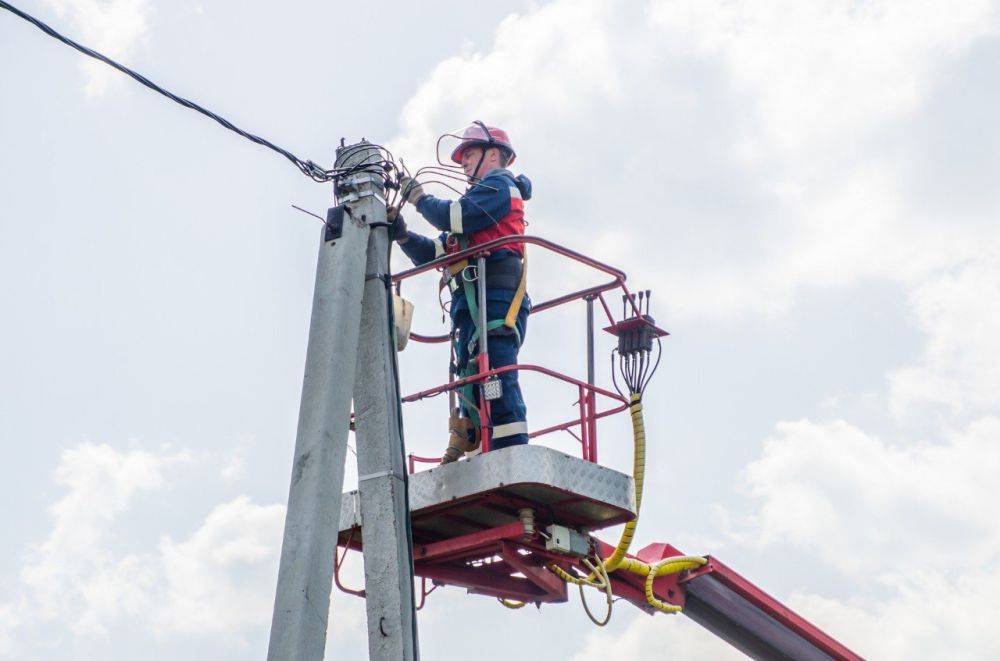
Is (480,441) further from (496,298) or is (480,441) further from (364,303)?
(364,303)

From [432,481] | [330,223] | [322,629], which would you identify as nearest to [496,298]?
[432,481]

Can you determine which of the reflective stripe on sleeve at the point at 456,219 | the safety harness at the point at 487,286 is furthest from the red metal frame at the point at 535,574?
the reflective stripe on sleeve at the point at 456,219

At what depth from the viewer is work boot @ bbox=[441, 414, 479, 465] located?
10250 millimetres

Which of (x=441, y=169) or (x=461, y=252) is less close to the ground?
(x=441, y=169)

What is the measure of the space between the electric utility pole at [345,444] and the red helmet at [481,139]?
6.92 feet

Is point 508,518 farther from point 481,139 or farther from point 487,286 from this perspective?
point 481,139

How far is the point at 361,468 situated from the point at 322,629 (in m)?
1.28

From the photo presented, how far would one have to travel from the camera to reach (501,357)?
10234mm

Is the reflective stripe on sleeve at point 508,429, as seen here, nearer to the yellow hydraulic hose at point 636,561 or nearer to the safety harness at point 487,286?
the safety harness at point 487,286

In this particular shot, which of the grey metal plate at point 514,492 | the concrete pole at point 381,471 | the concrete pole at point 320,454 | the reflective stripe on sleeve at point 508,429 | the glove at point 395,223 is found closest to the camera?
the concrete pole at point 320,454

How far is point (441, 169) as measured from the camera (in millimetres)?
10555

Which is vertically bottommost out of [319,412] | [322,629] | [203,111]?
[322,629]

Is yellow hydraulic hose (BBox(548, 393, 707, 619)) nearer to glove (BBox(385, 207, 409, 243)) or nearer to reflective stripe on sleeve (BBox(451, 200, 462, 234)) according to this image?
reflective stripe on sleeve (BBox(451, 200, 462, 234))

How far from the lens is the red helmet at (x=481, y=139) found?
11.0 meters
